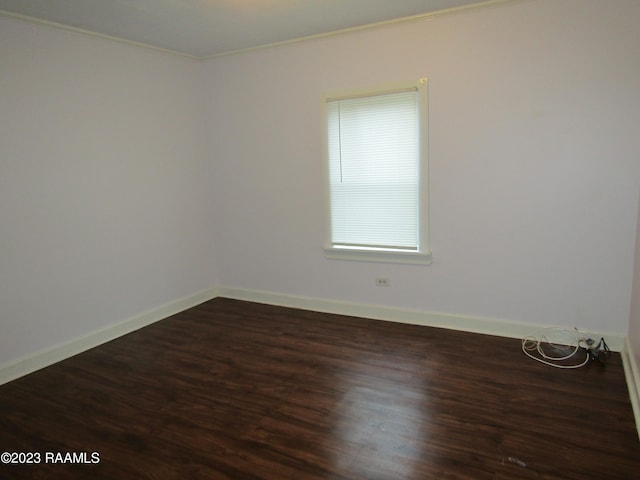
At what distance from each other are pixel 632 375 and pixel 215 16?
3942mm

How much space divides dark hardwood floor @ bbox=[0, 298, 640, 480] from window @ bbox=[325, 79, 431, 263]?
85 centimetres

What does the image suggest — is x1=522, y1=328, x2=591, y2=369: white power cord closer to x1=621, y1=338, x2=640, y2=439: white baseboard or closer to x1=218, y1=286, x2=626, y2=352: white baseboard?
x1=218, y1=286, x2=626, y2=352: white baseboard

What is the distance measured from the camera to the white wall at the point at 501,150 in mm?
3041

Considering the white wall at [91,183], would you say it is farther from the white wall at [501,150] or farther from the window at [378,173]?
the window at [378,173]

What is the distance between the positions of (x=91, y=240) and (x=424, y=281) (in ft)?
9.85

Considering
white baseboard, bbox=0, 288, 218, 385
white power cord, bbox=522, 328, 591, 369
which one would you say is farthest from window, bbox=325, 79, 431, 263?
white baseboard, bbox=0, 288, 218, 385

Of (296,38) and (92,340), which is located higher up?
(296,38)

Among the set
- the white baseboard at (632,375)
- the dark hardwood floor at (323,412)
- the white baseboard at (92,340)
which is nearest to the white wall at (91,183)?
the white baseboard at (92,340)

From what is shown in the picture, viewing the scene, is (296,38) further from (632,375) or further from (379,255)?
(632,375)

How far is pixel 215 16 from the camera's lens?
3.31 metres

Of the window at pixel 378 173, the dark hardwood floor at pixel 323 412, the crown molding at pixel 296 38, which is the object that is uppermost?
the crown molding at pixel 296 38

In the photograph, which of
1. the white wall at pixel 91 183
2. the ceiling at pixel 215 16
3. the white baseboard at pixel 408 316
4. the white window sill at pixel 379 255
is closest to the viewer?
the ceiling at pixel 215 16

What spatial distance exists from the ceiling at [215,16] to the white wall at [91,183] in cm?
23

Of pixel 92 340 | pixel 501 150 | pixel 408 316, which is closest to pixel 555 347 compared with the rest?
pixel 408 316
